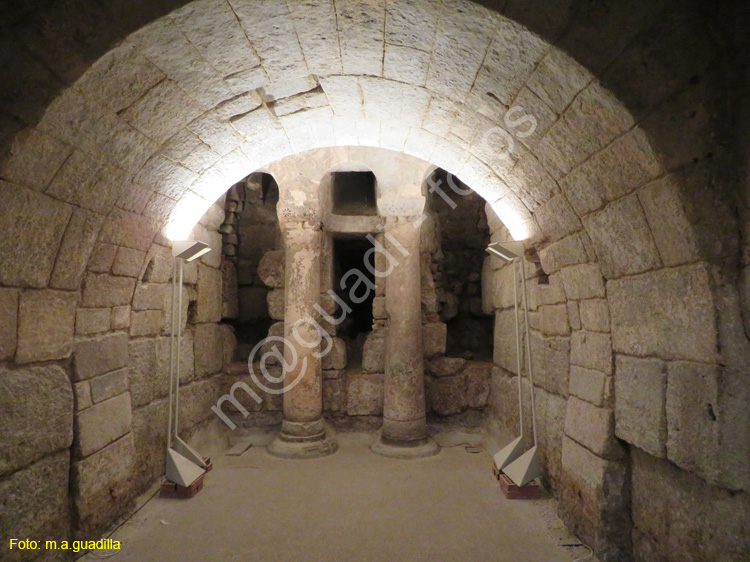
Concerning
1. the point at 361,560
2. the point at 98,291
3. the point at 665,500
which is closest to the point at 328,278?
the point at 98,291

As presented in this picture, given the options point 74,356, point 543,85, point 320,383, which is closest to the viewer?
point 543,85

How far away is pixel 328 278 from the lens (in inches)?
221

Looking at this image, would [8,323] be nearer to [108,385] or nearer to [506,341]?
[108,385]

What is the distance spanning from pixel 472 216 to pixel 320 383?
11.2 feet

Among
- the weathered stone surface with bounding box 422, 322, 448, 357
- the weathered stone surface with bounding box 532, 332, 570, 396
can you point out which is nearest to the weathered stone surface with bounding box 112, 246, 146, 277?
the weathered stone surface with bounding box 532, 332, 570, 396

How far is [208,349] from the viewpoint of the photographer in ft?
16.7

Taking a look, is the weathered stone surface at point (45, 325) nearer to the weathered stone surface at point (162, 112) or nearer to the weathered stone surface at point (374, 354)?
the weathered stone surface at point (162, 112)

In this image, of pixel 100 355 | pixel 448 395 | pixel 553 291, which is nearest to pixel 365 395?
pixel 448 395

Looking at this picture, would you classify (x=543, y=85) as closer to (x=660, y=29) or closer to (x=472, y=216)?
(x=660, y=29)

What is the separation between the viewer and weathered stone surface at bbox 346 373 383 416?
18.1 feet

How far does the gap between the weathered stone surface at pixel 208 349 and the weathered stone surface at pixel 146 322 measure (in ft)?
3.18

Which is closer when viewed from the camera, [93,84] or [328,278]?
[93,84]

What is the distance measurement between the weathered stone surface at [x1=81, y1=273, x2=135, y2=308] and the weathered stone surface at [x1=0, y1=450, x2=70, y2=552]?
0.92 m

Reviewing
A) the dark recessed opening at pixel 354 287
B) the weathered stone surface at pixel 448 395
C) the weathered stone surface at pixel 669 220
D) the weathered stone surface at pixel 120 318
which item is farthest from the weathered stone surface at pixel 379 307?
the weathered stone surface at pixel 669 220
